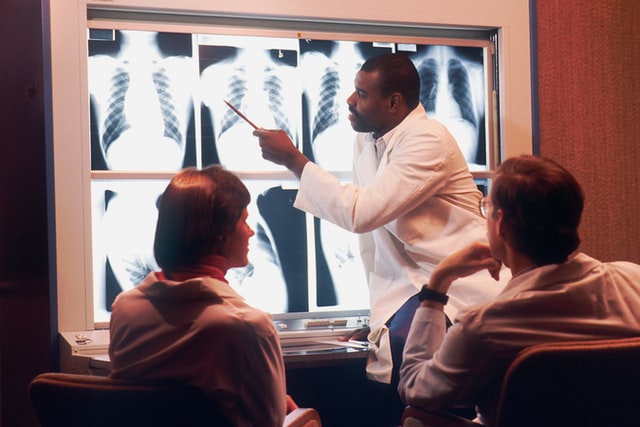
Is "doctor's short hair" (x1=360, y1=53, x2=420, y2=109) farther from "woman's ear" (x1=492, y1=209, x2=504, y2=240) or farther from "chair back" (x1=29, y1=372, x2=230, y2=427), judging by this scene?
"chair back" (x1=29, y1=372, x2=230, y2=427)

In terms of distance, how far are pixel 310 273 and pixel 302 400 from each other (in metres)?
0.45

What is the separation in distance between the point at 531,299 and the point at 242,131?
1414mm

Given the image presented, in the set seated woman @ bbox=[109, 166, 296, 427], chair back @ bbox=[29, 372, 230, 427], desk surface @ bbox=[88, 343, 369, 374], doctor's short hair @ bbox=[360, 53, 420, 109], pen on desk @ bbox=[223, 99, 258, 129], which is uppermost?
doctor's short hair @ bbox=[360, 53, 420, 109]

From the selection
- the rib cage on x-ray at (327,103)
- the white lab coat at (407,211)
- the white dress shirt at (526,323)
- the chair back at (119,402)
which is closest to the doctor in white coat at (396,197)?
the white lab coat at (407,211)

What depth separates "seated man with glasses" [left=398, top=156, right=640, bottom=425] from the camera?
61.1 inches

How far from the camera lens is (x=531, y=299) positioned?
1556 mm

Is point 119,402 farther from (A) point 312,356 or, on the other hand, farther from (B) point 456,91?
(B) point 456,91

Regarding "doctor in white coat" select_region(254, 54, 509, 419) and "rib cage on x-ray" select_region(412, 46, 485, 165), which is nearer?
"doctor in white coat" select_region(254, 54, 509, 419)

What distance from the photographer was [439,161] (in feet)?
8.21

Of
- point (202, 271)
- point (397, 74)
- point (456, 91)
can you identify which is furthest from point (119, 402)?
point (456, 91)

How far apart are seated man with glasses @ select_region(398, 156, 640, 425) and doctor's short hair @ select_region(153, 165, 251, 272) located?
486mm

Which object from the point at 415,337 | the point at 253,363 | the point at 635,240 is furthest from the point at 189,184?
the point at 635,240

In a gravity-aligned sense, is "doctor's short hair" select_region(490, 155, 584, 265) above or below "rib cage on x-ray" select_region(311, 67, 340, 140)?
below

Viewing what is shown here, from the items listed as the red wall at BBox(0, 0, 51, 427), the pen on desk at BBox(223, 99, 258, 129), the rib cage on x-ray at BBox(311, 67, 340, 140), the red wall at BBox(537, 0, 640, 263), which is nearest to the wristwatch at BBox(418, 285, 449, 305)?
the pen on desk at BBox(223, 99, 258, 129)
